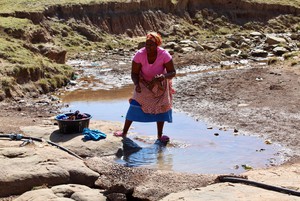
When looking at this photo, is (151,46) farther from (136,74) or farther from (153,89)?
(153,89)

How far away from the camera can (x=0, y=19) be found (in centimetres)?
1920

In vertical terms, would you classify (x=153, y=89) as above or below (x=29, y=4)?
below

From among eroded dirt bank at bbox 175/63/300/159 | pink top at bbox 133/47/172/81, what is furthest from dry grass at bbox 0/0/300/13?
pink top at bbox 133/47/172/81

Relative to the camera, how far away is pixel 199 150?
346 inches

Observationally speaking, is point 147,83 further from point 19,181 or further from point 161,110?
point 19,181

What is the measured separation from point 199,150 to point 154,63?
155 centimetres

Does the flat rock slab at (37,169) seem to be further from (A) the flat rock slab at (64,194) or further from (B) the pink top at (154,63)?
(B) the pink top at (154,63)

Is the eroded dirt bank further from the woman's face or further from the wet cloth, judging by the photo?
the woman's face

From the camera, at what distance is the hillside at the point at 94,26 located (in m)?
14.9

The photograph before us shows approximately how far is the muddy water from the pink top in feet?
3.81

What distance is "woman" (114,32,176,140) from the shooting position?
8609 mm

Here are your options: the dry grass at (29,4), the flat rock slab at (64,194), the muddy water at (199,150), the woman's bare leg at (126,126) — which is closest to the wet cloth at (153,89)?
the woman's bare leg at (126,126)

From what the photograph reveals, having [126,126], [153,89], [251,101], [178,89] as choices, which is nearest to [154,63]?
[153,89]

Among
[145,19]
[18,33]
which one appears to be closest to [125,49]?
[145,19]
